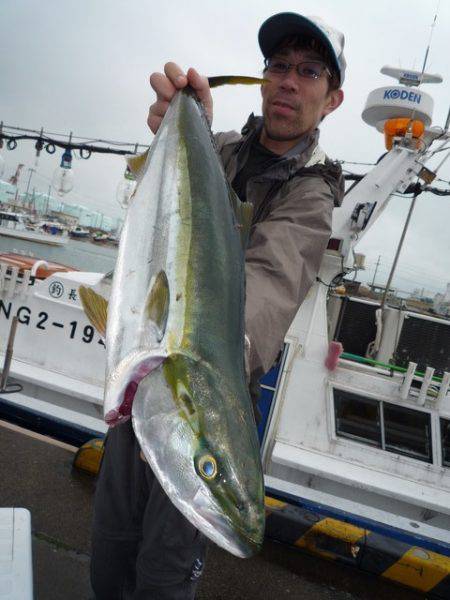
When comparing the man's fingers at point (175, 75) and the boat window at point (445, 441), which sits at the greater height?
the man's fingers at point (175, 75)

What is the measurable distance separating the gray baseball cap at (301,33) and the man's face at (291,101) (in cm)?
6

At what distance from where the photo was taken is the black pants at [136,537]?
1.67 meters

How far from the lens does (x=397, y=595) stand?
3482mm

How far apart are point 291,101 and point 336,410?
3.40 meters

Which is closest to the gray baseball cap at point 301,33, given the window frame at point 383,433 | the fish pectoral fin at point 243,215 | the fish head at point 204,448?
the fish pectoral fin at point 243,215

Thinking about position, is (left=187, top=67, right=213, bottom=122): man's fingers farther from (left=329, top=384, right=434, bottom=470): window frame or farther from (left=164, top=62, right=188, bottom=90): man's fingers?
(left=329, top=384, right=434, bottom=470): window frame

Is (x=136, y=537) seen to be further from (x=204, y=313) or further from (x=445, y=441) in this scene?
(x=445, y=441)

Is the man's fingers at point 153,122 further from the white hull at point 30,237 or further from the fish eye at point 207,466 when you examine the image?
the white hull at point 30,237

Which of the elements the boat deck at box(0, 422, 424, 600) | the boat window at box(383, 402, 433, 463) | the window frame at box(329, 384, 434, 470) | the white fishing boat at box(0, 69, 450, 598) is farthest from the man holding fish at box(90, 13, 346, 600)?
the boat window at box(383, 402, 433, 463)

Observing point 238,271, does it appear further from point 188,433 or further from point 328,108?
point 328,108

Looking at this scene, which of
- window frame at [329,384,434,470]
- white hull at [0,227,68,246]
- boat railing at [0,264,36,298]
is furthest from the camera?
white hull at [0,227,68,246]

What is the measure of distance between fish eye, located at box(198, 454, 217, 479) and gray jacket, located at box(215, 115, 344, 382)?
1.45 ft

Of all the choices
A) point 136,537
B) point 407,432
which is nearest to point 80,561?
point 136,537

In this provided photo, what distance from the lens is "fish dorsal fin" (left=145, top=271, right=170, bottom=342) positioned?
1.17 meters
